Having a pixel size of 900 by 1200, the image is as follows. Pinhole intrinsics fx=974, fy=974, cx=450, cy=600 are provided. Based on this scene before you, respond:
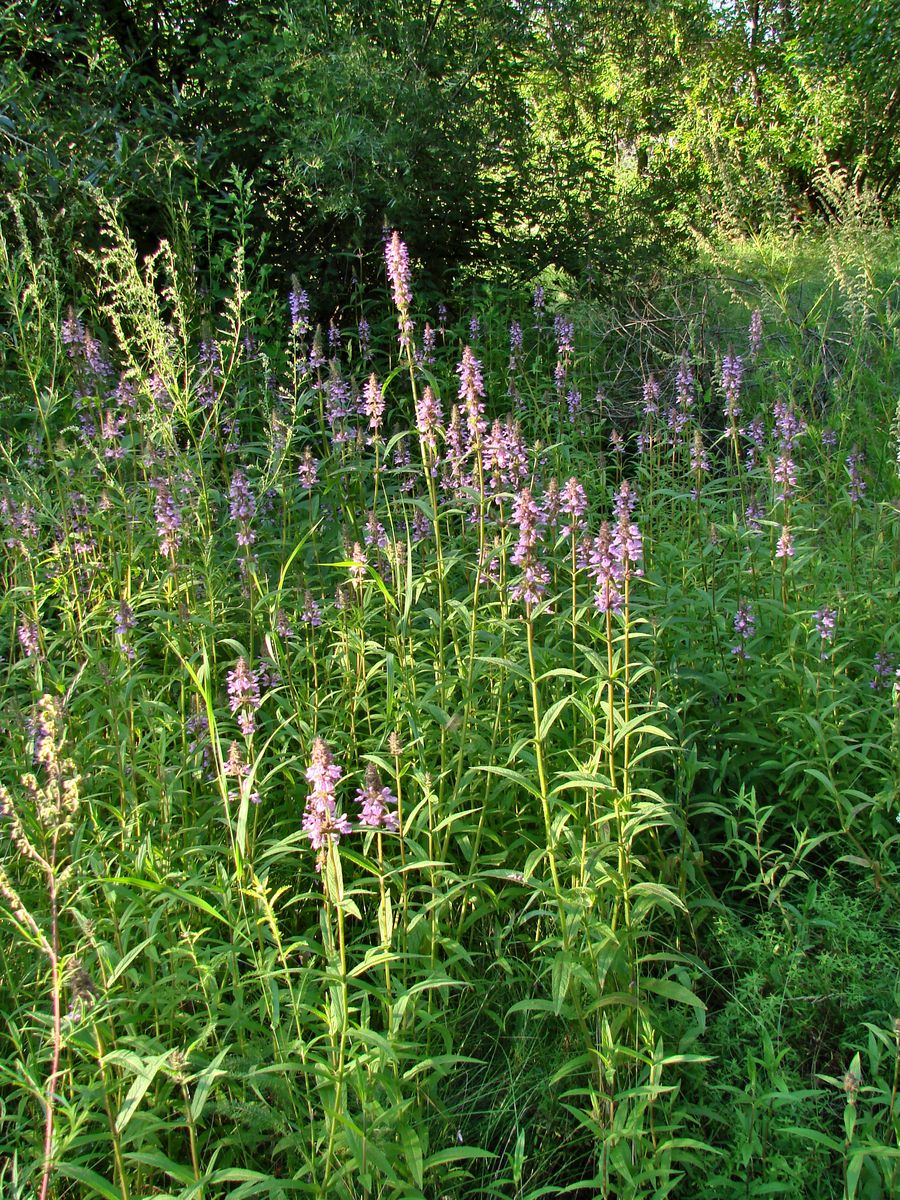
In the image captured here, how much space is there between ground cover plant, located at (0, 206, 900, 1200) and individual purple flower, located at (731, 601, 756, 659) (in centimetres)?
2

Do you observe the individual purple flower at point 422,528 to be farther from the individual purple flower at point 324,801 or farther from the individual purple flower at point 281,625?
the individual purple flower at point 324,801

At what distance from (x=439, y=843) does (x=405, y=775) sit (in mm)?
258

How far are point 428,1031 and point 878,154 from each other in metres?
18.1

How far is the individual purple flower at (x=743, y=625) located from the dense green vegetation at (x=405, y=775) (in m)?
0.03

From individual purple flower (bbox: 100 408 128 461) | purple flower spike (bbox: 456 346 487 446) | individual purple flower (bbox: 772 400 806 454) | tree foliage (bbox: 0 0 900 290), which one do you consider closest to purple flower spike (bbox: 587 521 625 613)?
purple flower spike (bbox: 456 346 487 446)

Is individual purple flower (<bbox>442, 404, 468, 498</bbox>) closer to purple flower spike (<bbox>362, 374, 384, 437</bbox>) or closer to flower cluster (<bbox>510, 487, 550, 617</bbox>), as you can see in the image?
purple flower spike (<bbox>362, 374, 384, 437</bbox>)

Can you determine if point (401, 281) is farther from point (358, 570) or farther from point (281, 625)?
point (281, 625)

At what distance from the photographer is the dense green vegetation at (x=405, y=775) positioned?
7.26ft

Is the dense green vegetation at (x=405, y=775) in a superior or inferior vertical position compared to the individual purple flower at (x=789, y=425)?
inferior

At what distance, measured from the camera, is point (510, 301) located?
859cm

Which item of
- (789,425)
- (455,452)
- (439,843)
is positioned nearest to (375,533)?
(455,452)

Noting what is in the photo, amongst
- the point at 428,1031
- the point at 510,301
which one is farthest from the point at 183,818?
the point at 510,301

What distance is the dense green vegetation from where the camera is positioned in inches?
87.1

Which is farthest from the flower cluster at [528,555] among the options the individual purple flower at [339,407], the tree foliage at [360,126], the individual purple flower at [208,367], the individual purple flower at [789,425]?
the tree foliage at [360,126]
